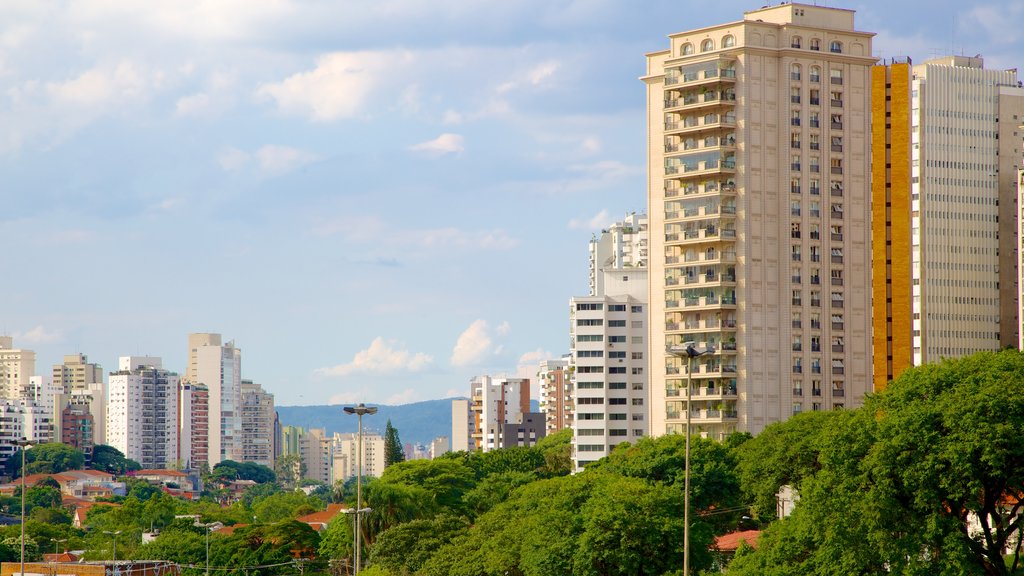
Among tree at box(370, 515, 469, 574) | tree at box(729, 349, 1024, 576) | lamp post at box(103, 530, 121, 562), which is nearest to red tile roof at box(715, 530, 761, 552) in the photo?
tree at box(370, 515, 469, 574)

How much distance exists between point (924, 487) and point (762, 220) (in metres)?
55.1

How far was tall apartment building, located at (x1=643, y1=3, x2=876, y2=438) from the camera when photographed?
4176 inches

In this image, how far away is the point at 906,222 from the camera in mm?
111250

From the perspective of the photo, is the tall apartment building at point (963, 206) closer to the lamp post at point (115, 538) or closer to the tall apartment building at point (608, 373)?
the tall apartment building at point (608, 373)

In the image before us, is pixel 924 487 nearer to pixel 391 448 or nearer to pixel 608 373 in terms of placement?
pixel 608 373

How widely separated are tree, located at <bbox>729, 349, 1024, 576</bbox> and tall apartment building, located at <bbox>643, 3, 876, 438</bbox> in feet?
163

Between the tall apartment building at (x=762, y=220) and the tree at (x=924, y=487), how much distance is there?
49741 mm

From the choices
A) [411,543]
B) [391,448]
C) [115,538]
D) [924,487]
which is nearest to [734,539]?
[411,543]

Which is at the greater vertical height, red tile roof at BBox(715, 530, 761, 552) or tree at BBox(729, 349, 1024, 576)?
tree at BBox(729, 349, 1024, 576)

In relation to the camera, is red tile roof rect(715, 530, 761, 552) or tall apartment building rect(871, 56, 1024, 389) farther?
tall apartment building rect(871, 56, 1024, 389)

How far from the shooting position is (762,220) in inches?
4198

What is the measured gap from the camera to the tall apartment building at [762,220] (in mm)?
106062

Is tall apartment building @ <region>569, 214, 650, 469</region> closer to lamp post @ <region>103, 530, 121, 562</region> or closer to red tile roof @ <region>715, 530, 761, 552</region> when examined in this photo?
lamp post @ <region>103, 530, 121, 562</region>

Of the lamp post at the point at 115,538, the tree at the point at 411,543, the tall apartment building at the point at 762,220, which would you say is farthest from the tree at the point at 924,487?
the lamp post at the point at 115,538
